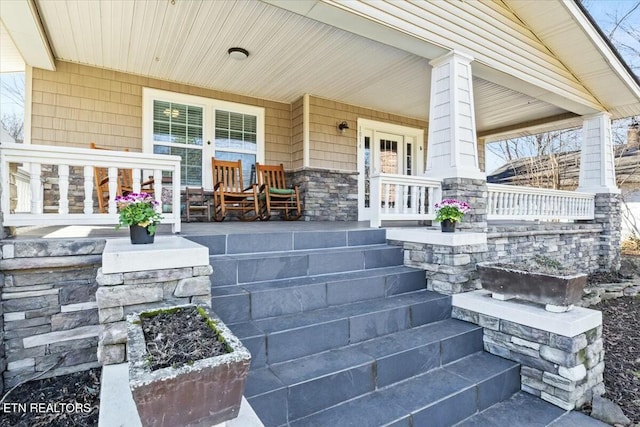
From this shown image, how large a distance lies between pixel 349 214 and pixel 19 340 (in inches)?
189

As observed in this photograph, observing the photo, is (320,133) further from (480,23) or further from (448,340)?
(448,340)

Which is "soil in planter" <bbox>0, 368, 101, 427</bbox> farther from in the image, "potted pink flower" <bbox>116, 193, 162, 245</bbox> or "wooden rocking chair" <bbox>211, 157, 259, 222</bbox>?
"wooden rocking chair" <bbox>211, 157, 259, 222</bbox>

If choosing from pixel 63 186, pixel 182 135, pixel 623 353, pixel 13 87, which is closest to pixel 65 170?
pixel 63 186

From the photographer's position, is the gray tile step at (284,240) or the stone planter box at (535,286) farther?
the gray tile step at (284,240)

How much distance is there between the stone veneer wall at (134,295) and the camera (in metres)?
1.52

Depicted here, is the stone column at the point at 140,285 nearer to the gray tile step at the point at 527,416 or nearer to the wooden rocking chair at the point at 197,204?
the gray tile step at the point at 527,416

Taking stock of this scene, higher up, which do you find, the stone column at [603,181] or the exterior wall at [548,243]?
the stone column at [603,181]

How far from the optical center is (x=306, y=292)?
2.31 m

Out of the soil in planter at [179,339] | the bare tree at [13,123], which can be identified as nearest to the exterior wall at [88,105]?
the soil in planter at [179,339]

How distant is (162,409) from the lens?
97 cm

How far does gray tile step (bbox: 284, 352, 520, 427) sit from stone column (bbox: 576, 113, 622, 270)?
517 centimetres

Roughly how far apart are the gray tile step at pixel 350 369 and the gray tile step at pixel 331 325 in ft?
0.18

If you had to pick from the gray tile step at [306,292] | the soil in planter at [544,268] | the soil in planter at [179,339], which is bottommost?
the gray tile step at [306,292]

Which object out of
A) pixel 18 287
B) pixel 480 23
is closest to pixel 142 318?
pixel 18 287
